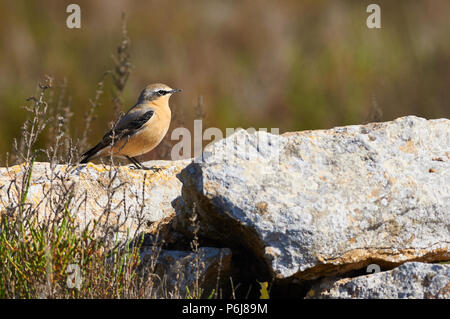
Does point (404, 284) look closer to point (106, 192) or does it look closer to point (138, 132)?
point (106, 192)

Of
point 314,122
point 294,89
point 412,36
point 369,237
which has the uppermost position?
point 412,36

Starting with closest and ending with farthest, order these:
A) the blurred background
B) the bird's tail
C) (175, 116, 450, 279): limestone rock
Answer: (175, 116, 450, 279): limestone rock → the bird's tail → the blurred background

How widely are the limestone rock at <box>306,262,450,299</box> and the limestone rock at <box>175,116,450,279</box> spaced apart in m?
0.16

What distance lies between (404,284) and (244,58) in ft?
34.0

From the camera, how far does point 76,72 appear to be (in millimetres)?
11500

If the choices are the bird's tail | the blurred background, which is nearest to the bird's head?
the bird's tail

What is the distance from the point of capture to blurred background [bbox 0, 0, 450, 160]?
1125 centimetres

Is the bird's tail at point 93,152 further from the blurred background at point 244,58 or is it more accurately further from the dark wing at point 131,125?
the blurred background at point 244,58

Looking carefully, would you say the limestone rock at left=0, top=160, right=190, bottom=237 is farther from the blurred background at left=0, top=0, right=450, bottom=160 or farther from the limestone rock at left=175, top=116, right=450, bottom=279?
the blurred background at left=0, top=0, right=450, bottom=160

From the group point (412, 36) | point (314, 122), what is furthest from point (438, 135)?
point (412, 36)

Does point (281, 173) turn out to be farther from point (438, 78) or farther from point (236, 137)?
point (438, 78)
